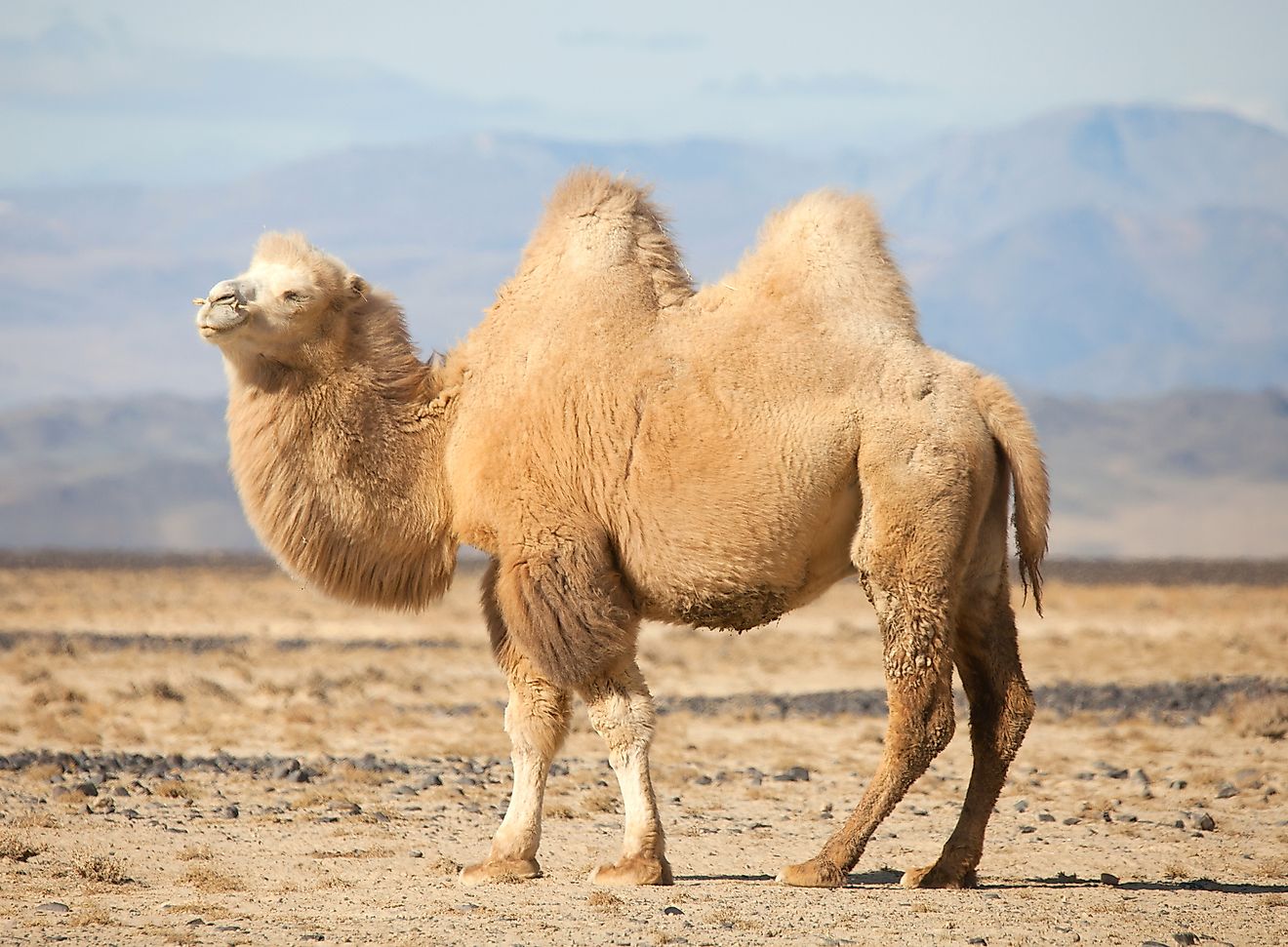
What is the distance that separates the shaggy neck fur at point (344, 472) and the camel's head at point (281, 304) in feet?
0.23

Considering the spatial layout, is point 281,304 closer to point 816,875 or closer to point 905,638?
point 905,638

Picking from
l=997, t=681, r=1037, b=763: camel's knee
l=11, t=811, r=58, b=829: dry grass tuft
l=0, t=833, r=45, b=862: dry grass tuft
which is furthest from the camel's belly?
l=11, t=811, r=58, b=829: dry grass tuft

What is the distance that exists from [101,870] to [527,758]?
1.99m

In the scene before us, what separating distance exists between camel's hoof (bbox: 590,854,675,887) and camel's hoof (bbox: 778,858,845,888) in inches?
21.9

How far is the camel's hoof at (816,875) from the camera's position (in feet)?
25.5

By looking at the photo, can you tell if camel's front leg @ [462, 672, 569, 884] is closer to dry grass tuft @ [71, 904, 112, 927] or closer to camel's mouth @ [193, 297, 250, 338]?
dry grass tuft @ [71, 904, 112, 927]

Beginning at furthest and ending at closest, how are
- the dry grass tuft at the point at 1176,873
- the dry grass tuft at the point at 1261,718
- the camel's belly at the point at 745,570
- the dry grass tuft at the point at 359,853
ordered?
the dry grass tuft at the point at 1261,718, the dry grass tuft at the point at 359,853, the dry grass tuft at the point at 1176,873, the camel's belly at the point at 745,570

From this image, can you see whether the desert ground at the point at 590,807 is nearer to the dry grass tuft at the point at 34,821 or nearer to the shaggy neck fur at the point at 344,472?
the dry grass tuft at the point at 34,821

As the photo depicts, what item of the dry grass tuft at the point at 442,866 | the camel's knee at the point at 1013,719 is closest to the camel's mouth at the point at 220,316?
the dry grass tuft at the point at 442,866

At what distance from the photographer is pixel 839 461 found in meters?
7.74

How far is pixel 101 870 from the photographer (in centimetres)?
787

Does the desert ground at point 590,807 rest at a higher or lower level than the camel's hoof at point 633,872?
lower

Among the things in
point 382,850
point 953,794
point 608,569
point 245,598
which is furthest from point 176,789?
point 245,598

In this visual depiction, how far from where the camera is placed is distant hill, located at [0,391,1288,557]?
117875 mm
